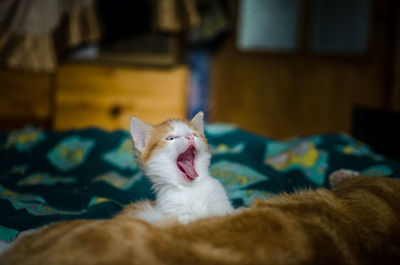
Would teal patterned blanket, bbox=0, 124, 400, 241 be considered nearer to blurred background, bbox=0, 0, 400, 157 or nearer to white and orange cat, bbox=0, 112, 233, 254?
white and orange cat, bbox=0, 112, 233, 254

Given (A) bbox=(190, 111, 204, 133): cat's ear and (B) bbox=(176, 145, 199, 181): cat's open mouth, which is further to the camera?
(A) bbox=(190, 111, 204, 133): cat's ear

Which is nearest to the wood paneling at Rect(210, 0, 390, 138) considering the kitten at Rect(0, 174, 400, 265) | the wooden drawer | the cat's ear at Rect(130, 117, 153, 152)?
the wooden drawer

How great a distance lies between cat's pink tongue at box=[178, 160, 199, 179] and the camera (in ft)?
2.68

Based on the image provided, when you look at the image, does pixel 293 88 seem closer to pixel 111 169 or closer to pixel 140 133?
pixel 111 169

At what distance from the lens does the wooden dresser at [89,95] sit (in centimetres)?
226

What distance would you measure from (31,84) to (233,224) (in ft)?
6.90

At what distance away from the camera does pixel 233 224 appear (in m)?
0.56

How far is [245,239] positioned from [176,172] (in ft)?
1.04

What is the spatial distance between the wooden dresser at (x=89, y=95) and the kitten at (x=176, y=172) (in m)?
1.51

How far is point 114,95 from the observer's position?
92.4 inches

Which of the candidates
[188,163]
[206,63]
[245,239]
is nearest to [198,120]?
[188,163]

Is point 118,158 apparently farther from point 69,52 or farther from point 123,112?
point 69,52

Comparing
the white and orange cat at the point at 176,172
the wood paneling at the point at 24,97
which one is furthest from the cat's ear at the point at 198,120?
the wood paneling at the point at 24,97

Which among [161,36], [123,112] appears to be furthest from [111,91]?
[161,36]
